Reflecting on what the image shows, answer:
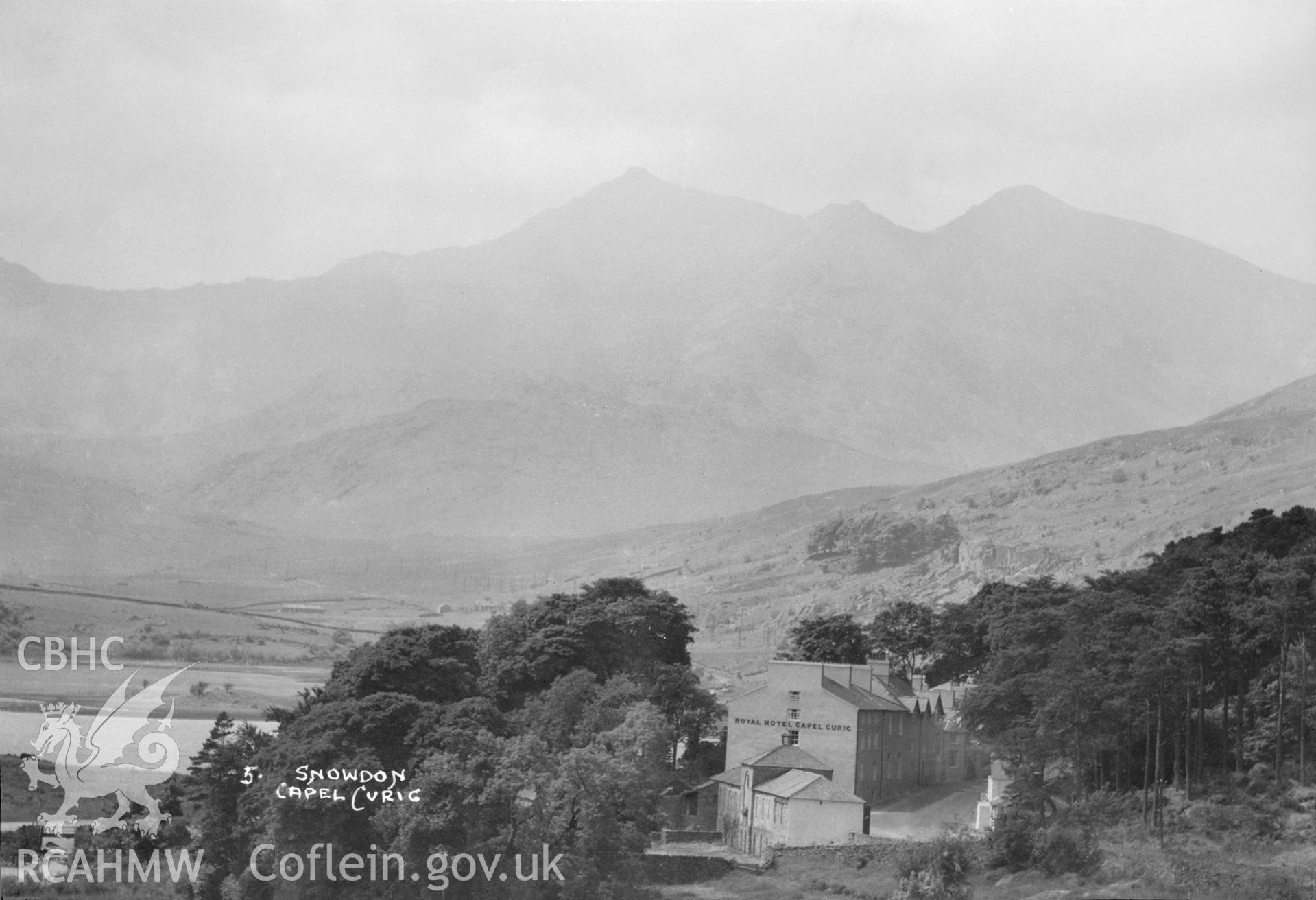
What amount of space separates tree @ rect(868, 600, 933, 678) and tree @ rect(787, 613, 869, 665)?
95cm

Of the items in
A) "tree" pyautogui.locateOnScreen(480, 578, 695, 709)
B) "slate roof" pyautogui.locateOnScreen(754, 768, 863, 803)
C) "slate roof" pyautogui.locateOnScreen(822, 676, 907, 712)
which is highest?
"tree" pyautogui.locateOnScreen(480, 578, 695, 709)

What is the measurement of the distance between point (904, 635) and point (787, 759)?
1025 inches

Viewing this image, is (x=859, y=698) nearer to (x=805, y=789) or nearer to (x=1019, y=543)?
(x=805, y=789)

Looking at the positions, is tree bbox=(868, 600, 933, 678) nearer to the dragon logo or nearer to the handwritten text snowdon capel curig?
the dragon logo

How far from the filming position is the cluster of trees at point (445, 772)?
44.2m

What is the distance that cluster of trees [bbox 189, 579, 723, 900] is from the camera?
44.2 m

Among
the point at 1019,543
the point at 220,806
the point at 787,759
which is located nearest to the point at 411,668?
the point at 220,806

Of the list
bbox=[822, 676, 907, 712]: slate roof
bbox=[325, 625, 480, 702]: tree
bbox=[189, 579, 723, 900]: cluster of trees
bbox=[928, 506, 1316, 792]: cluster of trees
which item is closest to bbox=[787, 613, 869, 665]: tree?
bbox=[822, 676, 907, 712]: slate roof

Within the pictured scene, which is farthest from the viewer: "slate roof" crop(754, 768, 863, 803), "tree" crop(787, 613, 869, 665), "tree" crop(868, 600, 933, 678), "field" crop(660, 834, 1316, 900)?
"tree" crop(868, 600, 933, 678)

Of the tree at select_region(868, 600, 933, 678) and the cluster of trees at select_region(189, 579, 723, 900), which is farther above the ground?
the tree at select_region(868, 600, 933, 678)

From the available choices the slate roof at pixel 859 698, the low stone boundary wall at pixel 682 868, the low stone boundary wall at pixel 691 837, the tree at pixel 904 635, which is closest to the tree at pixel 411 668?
the low stone boundary wall at pixel 691 837

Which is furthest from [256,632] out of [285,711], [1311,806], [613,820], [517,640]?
[1311,806]

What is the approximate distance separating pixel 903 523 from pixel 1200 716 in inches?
5734

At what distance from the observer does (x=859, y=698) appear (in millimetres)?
60844
